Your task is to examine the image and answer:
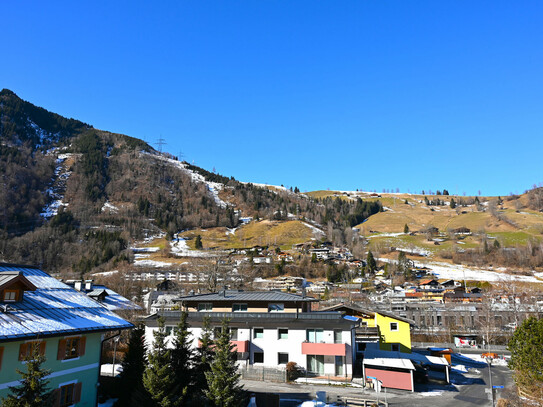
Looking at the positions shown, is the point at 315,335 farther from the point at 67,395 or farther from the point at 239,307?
→ the point at 67,395

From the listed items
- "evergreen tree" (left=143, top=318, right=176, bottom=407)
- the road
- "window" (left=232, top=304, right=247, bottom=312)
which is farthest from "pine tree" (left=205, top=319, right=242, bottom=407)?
"window" (left=232, top=304, right=247, bottom=312)

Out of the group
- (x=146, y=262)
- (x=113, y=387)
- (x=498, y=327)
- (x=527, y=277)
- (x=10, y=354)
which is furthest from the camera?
(x=146, y=262)

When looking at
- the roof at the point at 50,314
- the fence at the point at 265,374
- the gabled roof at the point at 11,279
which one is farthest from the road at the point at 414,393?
the gabled roof at the point at 11,279

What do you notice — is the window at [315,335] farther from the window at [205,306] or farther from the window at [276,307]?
the window at [205,306]

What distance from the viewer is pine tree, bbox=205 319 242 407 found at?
63.0ft

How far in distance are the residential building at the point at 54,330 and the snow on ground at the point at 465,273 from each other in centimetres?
14764

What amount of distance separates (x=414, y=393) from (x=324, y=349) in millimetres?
8392

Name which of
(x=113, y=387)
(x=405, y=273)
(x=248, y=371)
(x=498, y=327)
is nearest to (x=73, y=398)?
(x=113, y=387)

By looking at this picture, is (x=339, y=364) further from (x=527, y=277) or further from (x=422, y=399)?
(x=527, y=277)

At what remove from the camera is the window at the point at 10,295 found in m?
16.9

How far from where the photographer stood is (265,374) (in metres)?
33.7

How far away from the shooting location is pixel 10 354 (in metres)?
15.7

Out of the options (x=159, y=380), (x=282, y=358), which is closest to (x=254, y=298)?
(x=282, y=358)

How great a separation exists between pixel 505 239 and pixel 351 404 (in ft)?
707
